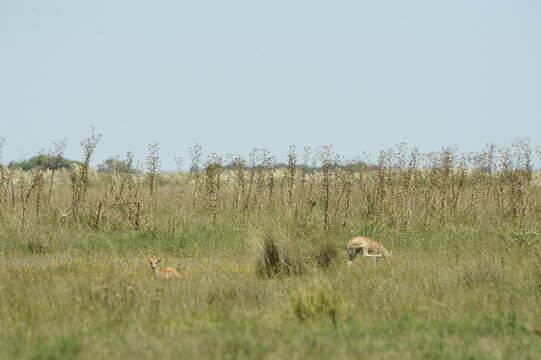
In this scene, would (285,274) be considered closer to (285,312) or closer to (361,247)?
(361,247)

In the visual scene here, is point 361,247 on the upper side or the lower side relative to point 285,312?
upper

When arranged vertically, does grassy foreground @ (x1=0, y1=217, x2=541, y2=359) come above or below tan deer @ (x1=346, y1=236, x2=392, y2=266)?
below

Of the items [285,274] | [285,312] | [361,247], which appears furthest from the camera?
[361,247]

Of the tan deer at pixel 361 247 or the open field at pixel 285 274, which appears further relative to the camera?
the tan deer at pixel 361 247

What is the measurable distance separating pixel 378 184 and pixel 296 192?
2526 mm

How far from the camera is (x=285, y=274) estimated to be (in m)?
11.9

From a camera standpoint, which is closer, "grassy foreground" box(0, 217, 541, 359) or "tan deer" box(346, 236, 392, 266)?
"grassy foreground" box(0, 217, 541, 359)

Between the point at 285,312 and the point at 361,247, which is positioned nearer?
the point at 285,312

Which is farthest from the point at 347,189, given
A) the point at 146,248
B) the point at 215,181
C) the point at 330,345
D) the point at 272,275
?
the point at 330,345

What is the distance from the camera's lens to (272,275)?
11898 mm

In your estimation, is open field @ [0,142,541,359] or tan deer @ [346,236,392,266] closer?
open field @ [0,142,541,359]

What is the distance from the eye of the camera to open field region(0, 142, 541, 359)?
6582 mm

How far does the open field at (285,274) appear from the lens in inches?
259

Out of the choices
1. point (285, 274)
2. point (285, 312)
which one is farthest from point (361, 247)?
point (285, 312)
